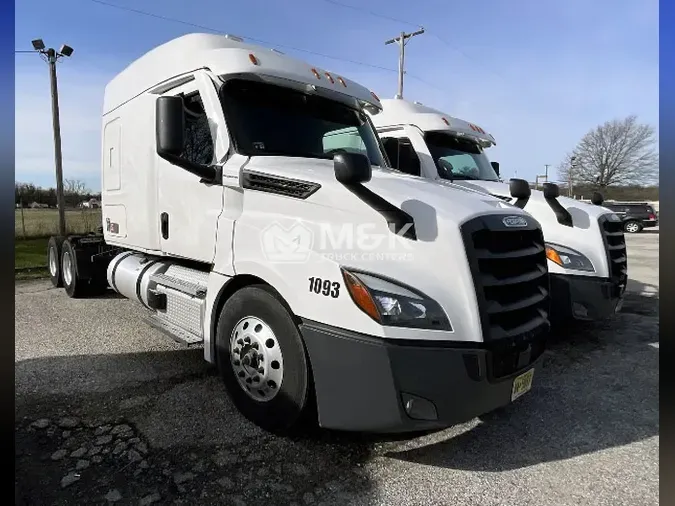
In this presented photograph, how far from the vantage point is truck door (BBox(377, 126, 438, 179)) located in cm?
672

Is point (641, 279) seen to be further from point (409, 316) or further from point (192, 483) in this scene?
point (192, 483)

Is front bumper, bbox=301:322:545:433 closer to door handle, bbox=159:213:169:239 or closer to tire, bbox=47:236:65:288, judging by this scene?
door handle, bbox=159:213:169:239

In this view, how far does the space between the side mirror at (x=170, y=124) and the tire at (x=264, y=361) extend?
4.13ft

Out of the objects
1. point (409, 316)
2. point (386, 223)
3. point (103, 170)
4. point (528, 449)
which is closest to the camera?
point (409, 316)

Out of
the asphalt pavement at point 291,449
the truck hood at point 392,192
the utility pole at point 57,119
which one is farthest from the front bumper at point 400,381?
the utility pole at point 57,119

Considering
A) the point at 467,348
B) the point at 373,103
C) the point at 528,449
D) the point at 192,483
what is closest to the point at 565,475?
the point at 528,449

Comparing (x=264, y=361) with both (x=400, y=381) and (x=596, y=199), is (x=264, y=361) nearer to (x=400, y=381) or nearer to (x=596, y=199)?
(x=400, y=381)

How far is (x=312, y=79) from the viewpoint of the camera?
4.37 m

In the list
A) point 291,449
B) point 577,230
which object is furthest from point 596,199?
point 291,449

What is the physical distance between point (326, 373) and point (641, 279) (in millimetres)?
11346

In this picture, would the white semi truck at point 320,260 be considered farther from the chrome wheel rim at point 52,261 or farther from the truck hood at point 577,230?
the chrome wheel rim at point 52,261

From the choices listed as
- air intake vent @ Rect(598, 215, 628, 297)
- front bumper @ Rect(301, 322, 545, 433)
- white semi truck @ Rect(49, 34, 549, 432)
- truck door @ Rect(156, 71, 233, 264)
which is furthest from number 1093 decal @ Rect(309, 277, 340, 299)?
air intake vent @ Rect(598, 215, 628, 297)

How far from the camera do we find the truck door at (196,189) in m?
3.96

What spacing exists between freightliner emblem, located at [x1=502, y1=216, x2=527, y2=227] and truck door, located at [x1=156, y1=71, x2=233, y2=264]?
6.90ft
